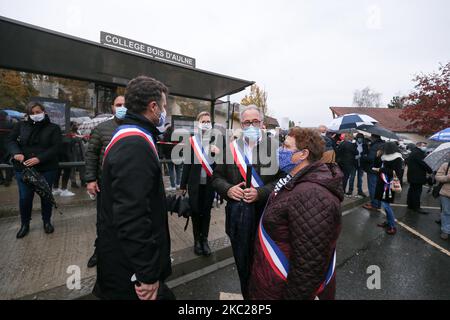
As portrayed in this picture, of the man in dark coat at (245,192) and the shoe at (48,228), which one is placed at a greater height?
the man in dark coat at (245,192)

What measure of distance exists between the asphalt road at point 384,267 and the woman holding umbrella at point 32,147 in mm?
2806

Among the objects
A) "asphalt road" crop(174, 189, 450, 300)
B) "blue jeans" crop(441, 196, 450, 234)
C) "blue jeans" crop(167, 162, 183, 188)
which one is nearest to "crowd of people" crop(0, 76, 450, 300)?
"asphalt road" crop(174, 189, 450, 300)

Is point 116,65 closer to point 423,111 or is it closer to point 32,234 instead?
point 32,234

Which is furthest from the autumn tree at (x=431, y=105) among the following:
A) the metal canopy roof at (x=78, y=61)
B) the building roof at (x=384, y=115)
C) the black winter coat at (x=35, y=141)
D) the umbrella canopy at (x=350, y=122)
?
the building roof at (x=384, y=115)

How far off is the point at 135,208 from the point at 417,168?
27.3 ft

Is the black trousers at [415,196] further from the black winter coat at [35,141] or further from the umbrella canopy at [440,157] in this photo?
the black winter coat at [35,141]

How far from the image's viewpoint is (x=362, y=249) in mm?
4387

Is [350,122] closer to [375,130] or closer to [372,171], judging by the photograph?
[375,130]

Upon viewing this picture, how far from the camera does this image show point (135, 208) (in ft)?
4.38

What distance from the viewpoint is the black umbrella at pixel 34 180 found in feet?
12.0

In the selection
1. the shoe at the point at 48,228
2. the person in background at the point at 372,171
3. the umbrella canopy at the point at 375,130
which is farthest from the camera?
the umbrella canopy at the point at 375,130

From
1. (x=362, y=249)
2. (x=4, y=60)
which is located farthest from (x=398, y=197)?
(x=4, y=60)

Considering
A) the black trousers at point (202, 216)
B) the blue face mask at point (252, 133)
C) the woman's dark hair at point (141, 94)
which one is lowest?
the black trousers at point (202, 216)
